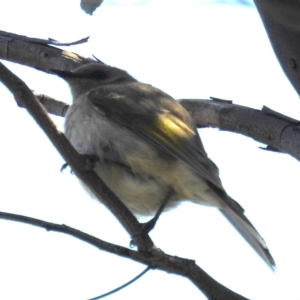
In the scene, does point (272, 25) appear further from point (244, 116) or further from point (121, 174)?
point (121, 174)

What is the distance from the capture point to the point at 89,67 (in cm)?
691

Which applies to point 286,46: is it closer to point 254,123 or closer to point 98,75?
point 254,123

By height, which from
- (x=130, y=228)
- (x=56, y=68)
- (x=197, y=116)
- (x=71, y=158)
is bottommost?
(x=130, y=228)

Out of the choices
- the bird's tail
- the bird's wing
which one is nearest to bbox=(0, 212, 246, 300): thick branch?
the bird's tail

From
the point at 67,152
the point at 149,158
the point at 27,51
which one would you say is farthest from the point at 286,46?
the point at 27,51

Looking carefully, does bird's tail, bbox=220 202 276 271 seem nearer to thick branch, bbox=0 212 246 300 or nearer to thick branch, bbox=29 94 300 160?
thick branch, bbox=29 94 300 160

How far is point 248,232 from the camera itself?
5.10m

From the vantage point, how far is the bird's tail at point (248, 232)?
4938 millimetres

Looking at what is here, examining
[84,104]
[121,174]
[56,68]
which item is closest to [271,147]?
[121,174]

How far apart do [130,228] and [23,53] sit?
8.94 ft

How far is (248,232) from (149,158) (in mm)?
845

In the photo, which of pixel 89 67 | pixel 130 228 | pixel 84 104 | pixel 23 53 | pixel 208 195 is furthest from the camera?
pixel 89 67

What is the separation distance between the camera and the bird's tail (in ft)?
16.2

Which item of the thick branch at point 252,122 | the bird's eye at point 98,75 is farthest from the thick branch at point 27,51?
the thick branch at point 252,122
